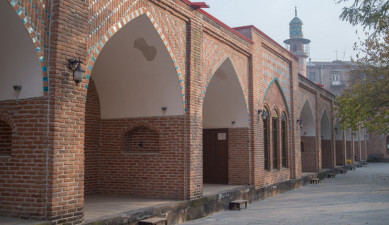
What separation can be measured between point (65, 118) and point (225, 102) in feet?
23.5

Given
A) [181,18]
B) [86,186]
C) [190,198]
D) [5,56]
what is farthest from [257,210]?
[5,56]

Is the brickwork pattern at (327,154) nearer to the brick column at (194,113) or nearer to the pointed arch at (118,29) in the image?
the brick column at (194,113)

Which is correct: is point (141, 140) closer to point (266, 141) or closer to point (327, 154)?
point (266, 141)

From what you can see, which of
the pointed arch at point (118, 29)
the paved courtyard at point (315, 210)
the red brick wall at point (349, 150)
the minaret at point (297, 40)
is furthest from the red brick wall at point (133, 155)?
the minaret at point (297, 40)

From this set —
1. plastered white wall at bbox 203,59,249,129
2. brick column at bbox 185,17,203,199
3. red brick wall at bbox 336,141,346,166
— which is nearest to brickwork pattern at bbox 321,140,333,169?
red brick wall at bbox 336,141,346,166

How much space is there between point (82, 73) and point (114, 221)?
243 centimetres

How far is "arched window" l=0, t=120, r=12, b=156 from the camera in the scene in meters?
6.55

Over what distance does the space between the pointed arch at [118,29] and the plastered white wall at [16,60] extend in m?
0.80

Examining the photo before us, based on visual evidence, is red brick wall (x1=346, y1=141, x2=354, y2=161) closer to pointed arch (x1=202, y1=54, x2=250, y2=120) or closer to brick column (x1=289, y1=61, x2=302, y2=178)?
brick column (x1=289, y1=61, x2=302, y2=178)

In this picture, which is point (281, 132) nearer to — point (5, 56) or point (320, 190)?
point (320, 190)

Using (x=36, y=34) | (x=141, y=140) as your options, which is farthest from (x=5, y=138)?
(x=141, y=140)

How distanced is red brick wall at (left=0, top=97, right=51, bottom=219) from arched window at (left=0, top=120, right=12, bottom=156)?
68cm

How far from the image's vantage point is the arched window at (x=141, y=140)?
9.32 meters

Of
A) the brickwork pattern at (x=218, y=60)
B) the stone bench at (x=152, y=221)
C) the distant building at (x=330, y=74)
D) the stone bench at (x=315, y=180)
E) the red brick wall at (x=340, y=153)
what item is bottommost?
the stone bench at (x=315, y=180)
